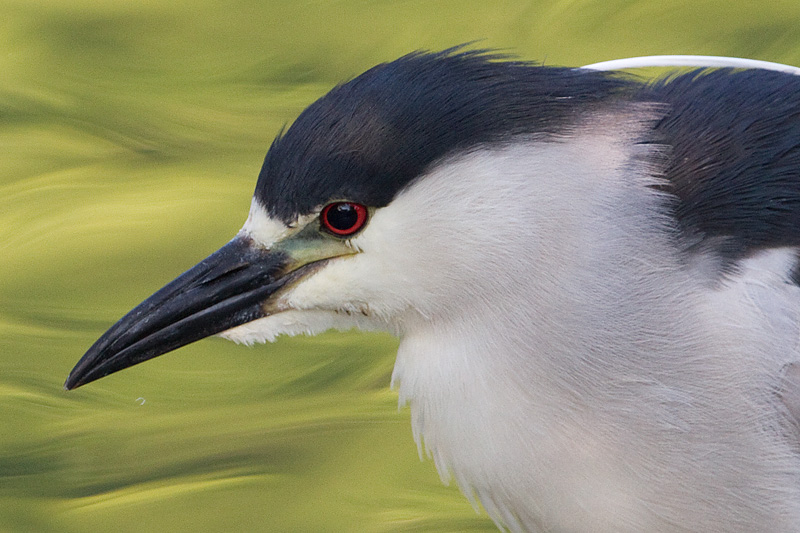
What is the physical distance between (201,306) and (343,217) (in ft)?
1.01

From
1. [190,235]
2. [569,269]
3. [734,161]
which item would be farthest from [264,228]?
[190,235]

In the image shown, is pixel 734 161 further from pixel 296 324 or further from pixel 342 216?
pixel 296 324

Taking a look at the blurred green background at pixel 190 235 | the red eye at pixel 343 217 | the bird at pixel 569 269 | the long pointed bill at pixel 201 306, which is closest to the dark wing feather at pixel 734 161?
the bird at pixel 569 269

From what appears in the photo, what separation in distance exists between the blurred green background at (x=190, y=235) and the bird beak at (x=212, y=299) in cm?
65

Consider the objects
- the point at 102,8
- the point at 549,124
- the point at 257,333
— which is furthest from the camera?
the point at 102,8

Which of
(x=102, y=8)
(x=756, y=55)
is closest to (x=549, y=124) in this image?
(x=756, y=55)

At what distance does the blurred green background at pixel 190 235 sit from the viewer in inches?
95.7

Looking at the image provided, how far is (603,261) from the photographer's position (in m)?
1.60

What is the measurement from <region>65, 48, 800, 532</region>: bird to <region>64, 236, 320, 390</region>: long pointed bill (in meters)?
0.01

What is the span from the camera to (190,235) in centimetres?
319

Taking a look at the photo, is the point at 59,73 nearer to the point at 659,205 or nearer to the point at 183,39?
the point at 183,39

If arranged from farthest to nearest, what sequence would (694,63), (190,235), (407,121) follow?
(190,235) < (694,63) < (407,121)

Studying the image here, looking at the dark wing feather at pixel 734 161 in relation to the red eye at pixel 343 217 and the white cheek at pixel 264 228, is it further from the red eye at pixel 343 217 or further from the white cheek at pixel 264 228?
the white cheek at pixel 264 228

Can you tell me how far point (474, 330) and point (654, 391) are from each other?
11.0 inches
